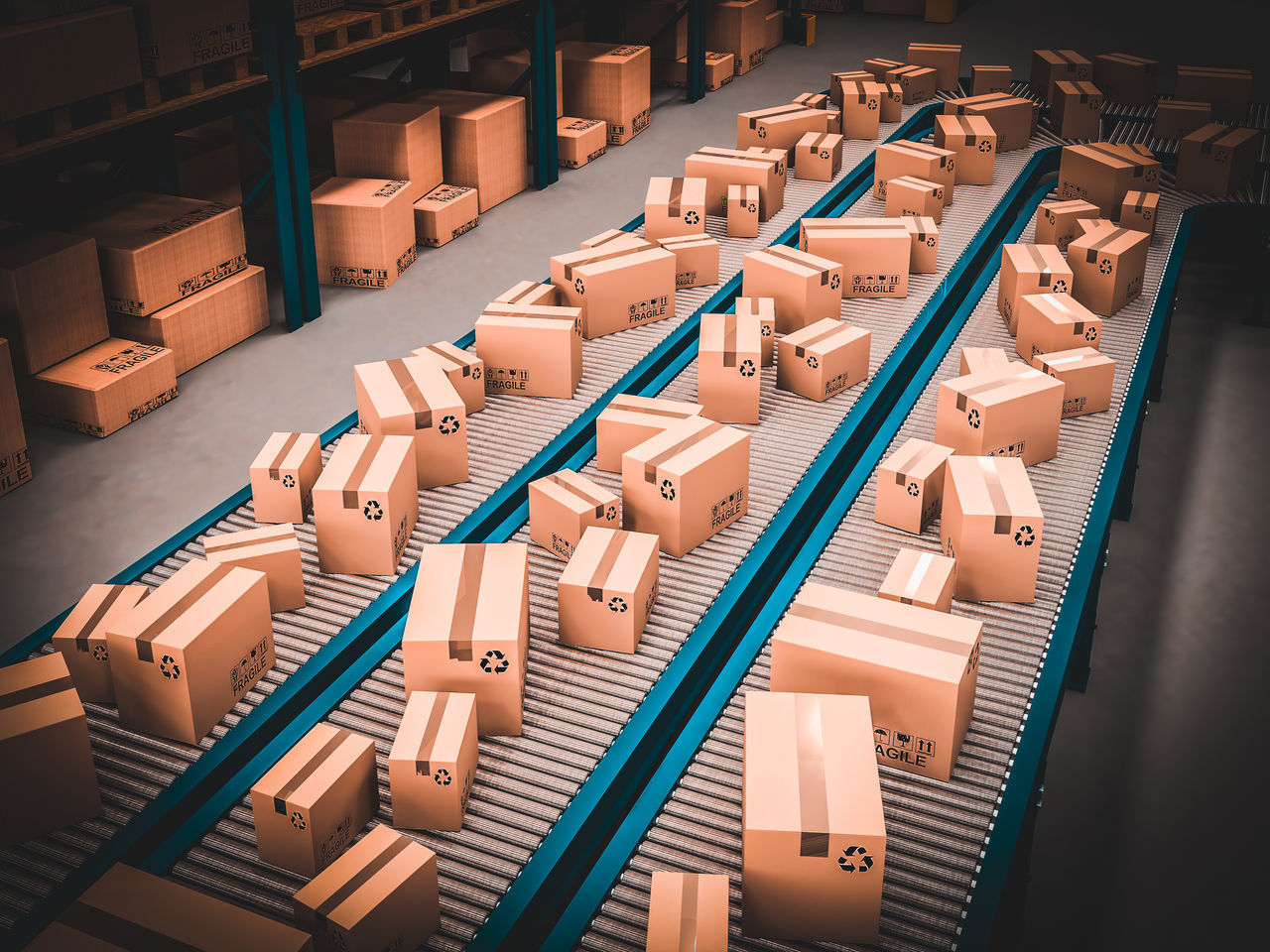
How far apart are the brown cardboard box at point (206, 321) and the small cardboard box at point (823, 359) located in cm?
315

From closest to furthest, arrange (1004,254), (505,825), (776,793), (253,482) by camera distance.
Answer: (776,793) → (505,825) → (253,482) → (1004,254)

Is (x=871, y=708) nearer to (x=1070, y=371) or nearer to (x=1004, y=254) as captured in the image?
(x=1070, y=371)

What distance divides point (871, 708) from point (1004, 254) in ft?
11.5

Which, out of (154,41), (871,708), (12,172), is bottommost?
(871,708)

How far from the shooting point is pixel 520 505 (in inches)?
180

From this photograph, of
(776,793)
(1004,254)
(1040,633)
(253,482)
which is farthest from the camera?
(1004,254)

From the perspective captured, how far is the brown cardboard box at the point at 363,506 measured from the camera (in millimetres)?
3973

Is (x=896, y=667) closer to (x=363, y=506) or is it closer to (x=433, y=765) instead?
(x=433, y=765)

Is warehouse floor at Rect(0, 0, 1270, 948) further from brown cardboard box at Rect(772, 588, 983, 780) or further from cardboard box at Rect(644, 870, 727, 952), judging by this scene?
cardboard box at Rect(644, 870, 727, 952)

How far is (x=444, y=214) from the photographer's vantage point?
305 inches

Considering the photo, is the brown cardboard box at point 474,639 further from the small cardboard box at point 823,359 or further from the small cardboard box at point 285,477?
the small cardboard box at point 823,359

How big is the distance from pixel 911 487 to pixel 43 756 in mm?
2882

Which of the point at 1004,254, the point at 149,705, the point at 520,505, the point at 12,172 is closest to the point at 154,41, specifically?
the point at 12,172

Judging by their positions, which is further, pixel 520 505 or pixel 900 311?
pixel 900 311
